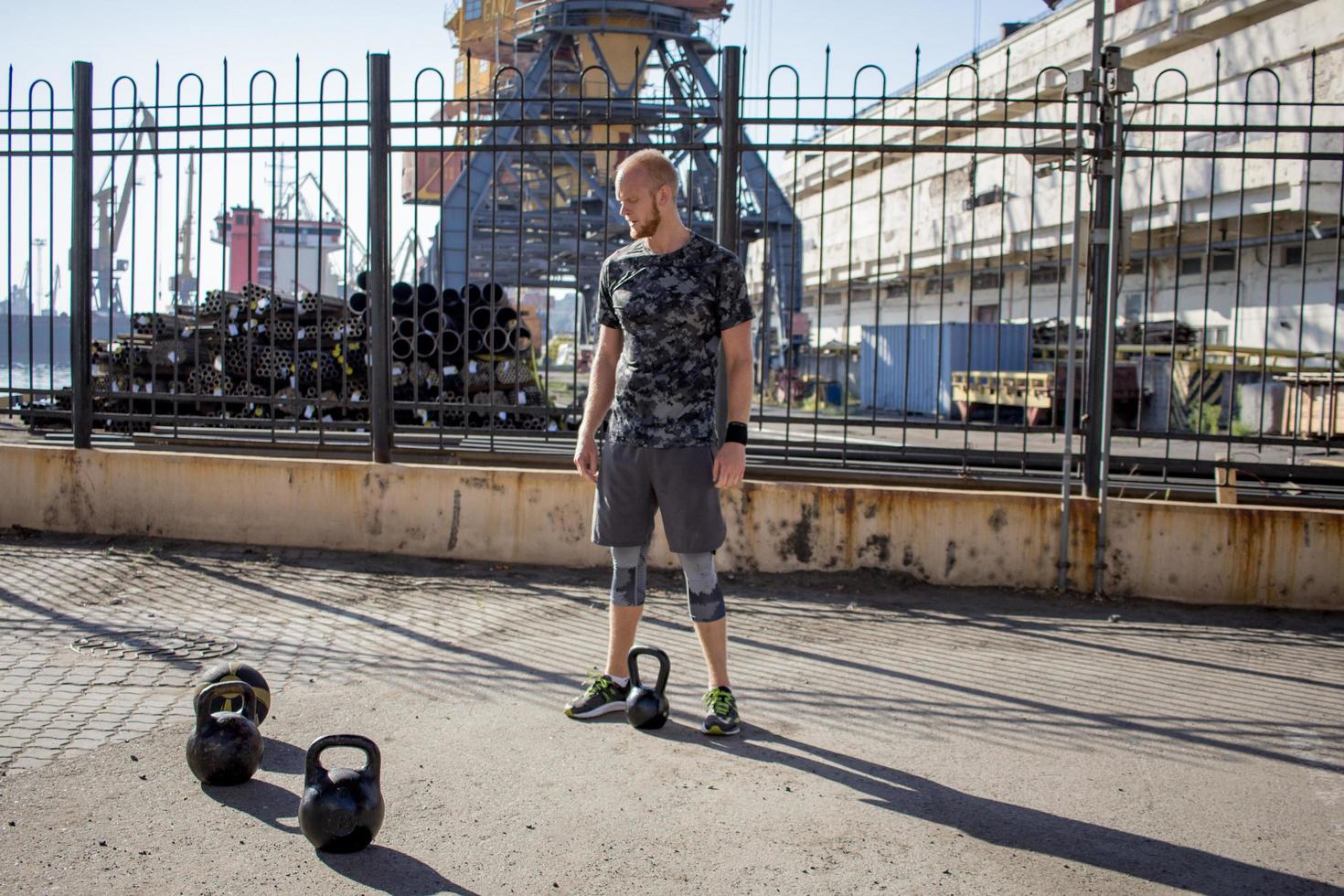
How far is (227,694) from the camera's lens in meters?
3.74

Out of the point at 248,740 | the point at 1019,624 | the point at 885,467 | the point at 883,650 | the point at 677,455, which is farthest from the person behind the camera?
the point at 885,467

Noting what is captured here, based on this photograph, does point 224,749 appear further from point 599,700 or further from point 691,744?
point 691,744

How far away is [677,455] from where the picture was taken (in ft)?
13.6

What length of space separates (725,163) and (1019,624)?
309cm

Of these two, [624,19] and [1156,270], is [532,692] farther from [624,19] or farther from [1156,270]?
[624,19]

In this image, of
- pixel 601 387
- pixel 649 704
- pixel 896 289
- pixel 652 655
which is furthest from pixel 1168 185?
pixel 649 704

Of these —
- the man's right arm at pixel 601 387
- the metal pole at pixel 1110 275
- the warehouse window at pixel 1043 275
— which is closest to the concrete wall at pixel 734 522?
the metal pole at pixel 1110 275

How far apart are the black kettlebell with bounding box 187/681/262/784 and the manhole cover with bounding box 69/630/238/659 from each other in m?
1.59

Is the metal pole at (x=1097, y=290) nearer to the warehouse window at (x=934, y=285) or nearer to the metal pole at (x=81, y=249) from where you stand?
the metal pole at (x=81, y=249)

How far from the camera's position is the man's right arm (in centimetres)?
439

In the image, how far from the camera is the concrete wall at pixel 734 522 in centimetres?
652

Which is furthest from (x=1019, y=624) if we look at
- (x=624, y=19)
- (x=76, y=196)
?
(x=624, y=19)

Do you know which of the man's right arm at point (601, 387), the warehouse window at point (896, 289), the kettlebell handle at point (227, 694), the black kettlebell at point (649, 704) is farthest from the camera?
the warehouse window at point (896, 289)

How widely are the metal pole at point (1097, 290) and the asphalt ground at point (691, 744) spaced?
0.91 meters
